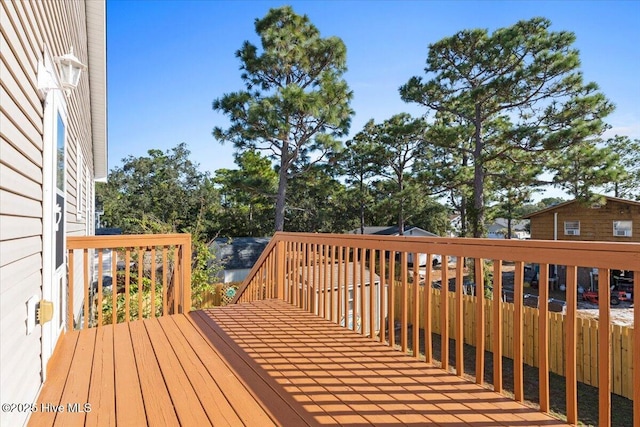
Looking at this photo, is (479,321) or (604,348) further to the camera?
(479,321)

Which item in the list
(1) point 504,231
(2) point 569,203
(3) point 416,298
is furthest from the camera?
(1) point 504,231

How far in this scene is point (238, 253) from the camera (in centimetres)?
1739

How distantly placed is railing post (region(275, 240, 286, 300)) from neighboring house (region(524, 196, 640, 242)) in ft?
43.9

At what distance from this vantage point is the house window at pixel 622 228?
1445 centimetres

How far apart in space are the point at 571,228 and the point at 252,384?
1836 cm

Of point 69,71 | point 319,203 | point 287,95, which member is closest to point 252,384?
point 69,71

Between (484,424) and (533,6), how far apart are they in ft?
44.7

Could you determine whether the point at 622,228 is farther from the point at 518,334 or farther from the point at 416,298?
the point at 518,334

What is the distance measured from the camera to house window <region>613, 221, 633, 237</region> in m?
14.4

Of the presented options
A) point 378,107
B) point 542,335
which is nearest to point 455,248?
point 542,335

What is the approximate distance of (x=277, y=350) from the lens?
2691mm

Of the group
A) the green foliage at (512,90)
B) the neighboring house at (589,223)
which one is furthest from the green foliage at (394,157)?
the neighboring house at (589,223)

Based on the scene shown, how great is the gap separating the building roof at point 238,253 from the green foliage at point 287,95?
3.52 meters

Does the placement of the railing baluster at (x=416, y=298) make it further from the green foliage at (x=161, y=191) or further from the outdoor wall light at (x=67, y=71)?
the green foliage at (x=161, y=191)
